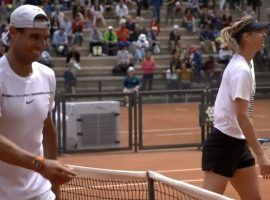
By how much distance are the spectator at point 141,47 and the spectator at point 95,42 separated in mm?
1463

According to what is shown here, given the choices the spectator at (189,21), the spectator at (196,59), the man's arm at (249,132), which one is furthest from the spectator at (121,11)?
the man's arm at (249,132)

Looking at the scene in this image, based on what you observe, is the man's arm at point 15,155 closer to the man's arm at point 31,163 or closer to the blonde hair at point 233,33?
the man's arm at point 31,163

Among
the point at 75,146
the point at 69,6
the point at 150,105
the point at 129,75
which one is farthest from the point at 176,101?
the point at 69,6

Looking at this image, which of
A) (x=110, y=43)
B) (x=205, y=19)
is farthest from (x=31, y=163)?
(x=205, y=19)

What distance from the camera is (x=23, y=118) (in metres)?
4.95

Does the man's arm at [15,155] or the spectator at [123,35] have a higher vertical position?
the man's arm at [15,155]

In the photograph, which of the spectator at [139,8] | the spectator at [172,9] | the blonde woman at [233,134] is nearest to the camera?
the blonde woman at [233,134]

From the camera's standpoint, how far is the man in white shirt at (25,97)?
4.84m

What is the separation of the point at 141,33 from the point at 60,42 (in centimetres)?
396

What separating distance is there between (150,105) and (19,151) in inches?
539

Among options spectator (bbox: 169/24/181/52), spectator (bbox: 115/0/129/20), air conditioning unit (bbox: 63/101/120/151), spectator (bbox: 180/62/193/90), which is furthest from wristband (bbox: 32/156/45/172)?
spectator (bbox: 115/0/129/20)

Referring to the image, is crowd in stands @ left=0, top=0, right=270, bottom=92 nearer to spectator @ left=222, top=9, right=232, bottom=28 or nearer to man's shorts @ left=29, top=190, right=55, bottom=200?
spectator @ left=222, top=9, right=232, bottom=28

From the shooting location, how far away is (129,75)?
28.4m

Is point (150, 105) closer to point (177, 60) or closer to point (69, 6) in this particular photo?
point (177, 60)
